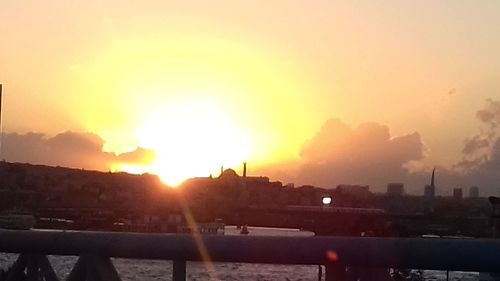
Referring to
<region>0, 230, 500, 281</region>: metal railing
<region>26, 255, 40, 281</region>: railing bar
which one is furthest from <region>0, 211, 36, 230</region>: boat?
<region>0, 230, 500, 281</region>: metal railing

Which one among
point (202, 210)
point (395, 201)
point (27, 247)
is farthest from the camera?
point (202, 210)

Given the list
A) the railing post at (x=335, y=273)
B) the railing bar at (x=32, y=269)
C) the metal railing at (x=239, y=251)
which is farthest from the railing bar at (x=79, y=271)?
the railing post at (x=335, y=273)

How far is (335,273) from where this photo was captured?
508 cm

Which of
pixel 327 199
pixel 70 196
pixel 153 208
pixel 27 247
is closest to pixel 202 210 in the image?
pixel 153 208

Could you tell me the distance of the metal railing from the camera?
4.53 m

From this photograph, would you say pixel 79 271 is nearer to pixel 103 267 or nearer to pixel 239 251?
pixel 103 267

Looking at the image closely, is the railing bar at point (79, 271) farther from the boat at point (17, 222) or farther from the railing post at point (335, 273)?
the boat at point (17, 222)

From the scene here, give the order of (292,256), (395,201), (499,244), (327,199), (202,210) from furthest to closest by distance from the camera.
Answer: (202,210), (395,201), (327,199), (292,256), (499,244)

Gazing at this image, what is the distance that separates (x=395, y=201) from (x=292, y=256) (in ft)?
307

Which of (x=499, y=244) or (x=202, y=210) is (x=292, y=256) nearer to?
(x=499, y=244)

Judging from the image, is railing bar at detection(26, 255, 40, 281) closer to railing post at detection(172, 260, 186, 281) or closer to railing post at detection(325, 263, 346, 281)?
railing post at detection(172, 260, 186, 281)

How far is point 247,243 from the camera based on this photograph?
16.4 feet

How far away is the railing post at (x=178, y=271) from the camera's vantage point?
544 cm

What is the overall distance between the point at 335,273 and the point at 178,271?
109 cm
